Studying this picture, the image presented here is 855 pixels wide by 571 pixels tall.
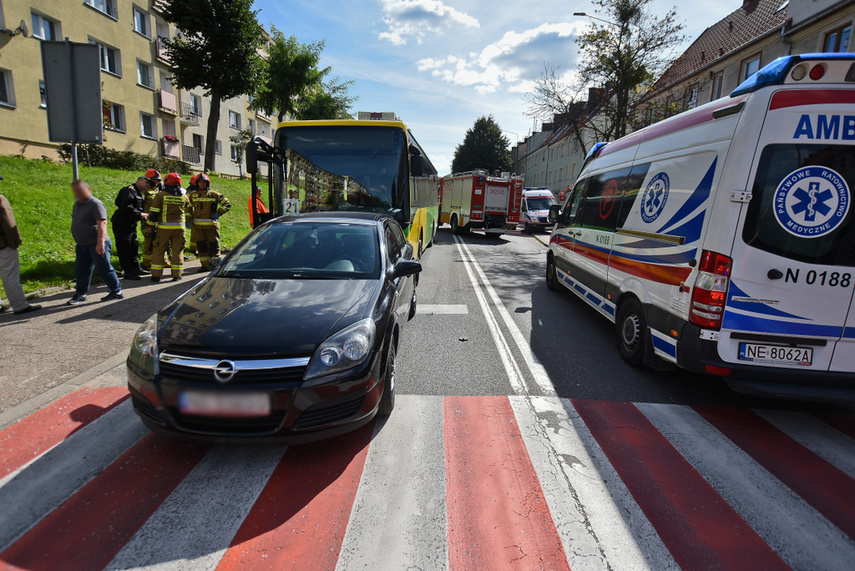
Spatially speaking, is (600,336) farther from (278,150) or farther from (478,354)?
(278,150)

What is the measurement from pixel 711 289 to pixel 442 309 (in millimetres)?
4279

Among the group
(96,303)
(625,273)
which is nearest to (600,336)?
(625,273)

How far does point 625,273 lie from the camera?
5.12 metres

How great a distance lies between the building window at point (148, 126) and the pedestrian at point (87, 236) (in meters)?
22.4

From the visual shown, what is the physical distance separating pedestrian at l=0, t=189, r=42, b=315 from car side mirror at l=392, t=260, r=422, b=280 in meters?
4.99

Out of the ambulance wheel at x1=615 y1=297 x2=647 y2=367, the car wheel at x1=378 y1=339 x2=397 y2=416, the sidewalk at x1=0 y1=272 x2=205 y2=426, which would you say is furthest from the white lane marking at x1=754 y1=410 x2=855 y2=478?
the sidewalk at x1=0 y1=272 x2=205 y2=426

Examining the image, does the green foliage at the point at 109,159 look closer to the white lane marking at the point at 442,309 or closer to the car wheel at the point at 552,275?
the white lane marking at the point at 442,309

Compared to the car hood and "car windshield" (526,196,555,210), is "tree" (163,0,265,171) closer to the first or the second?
"car windshield" (526,196,555,210)

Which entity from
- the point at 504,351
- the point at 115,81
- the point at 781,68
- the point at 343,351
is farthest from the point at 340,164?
the point at 115,81

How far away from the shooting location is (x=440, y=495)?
2.70m

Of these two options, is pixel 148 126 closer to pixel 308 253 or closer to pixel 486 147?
pixel 308 253

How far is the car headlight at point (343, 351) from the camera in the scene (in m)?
2.76

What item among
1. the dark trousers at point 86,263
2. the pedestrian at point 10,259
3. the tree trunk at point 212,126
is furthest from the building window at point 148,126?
the pedestrian at point 10,259

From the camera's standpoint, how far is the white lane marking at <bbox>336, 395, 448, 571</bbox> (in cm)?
223
